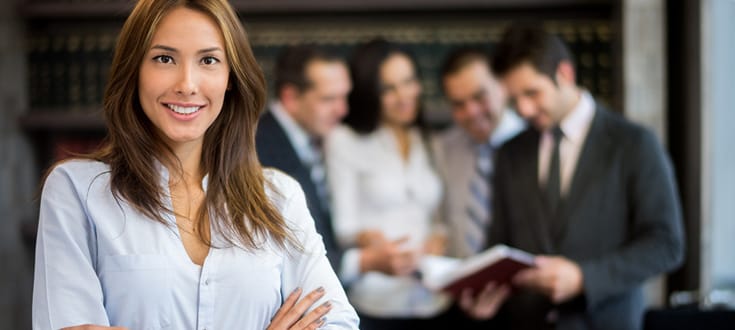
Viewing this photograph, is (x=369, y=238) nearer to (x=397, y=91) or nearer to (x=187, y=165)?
(x=397, y=91)

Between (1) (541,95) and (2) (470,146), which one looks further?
(2) (470,146)

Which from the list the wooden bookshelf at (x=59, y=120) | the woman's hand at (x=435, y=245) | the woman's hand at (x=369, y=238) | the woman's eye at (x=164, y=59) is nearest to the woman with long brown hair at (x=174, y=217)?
the woman's eye at (x=164, y=59)

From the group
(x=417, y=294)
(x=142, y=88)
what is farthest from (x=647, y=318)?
(x=142, y=88)

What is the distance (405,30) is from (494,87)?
90 cm

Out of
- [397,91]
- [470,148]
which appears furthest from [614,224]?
[397,91]

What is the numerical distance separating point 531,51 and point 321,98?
0.81m

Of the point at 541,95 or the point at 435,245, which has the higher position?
the point at 541,95

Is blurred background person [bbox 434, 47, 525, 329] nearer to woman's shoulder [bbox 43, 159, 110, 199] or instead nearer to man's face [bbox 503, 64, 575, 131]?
man's face [bbox 503, 64, 575, 131]

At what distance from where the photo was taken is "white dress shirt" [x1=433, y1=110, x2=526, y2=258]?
140 inches

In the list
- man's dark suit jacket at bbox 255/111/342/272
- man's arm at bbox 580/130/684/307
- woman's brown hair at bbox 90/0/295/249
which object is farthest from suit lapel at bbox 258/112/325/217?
woman's brown hair at bbox 90/0/295/249

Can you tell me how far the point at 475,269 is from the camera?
2.78 metres

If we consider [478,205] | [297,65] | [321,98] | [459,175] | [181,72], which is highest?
[181,72]

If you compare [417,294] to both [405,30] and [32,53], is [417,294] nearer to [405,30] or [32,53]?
[405,30]

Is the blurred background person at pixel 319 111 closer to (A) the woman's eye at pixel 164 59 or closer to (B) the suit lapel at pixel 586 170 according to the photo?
(B) the suit lapel at pixel 586 170
